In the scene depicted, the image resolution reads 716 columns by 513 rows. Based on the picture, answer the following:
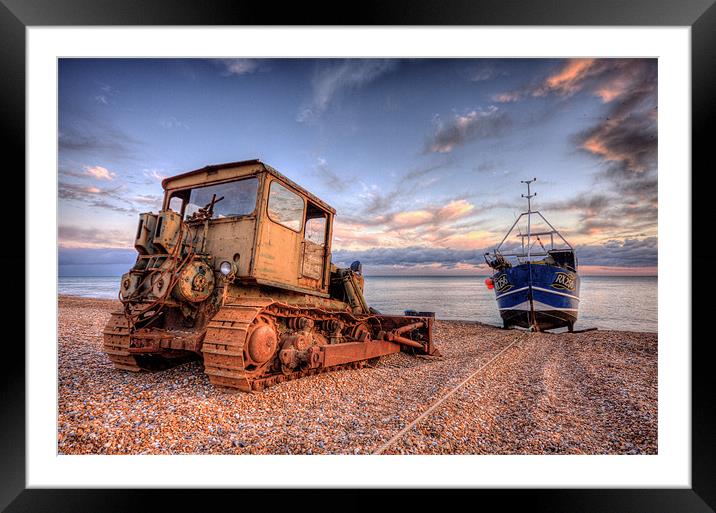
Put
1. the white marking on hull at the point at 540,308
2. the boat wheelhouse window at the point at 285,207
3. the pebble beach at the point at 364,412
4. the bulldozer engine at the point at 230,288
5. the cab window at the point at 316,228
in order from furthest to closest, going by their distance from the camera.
Answer: the white marking on hull at the point at 540,308, the cab window at the point at 316,228, the boat wheelhouse window at the point at 285,207, the bulldozer engine at the point at 230,288, the pebble beach at the point at 364,412

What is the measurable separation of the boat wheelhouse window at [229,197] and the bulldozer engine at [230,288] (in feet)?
0.05

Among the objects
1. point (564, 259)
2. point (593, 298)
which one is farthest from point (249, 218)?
point (593, 298)

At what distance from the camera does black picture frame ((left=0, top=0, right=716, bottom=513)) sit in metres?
2.10

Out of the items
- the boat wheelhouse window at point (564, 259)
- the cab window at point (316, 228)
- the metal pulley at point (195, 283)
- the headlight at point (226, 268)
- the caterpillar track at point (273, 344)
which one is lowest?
the caterpillar track at point (273, 344)

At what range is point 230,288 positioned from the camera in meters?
3.88

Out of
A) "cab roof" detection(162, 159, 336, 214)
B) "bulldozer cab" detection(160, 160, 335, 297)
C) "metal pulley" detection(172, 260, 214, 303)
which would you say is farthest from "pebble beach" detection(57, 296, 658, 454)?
"cab roof" detection(162, 159, 336, 214)

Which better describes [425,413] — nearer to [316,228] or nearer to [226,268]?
[226,268]

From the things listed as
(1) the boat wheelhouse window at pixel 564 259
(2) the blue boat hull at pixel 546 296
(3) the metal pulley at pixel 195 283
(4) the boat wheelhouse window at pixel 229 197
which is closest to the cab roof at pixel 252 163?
(4) the boat wheelhouse window at pixel 229 197

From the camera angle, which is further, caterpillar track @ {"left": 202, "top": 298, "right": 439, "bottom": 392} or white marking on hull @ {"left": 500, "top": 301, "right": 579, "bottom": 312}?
A: white marking on hull @ {"left": 500, "top": 301, "right": 579, "bottom": 312}

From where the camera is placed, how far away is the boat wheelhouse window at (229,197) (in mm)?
4102

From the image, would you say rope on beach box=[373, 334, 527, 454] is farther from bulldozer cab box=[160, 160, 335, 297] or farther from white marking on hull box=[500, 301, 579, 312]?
white marking on hull box=[500, 301, 579, 312]
